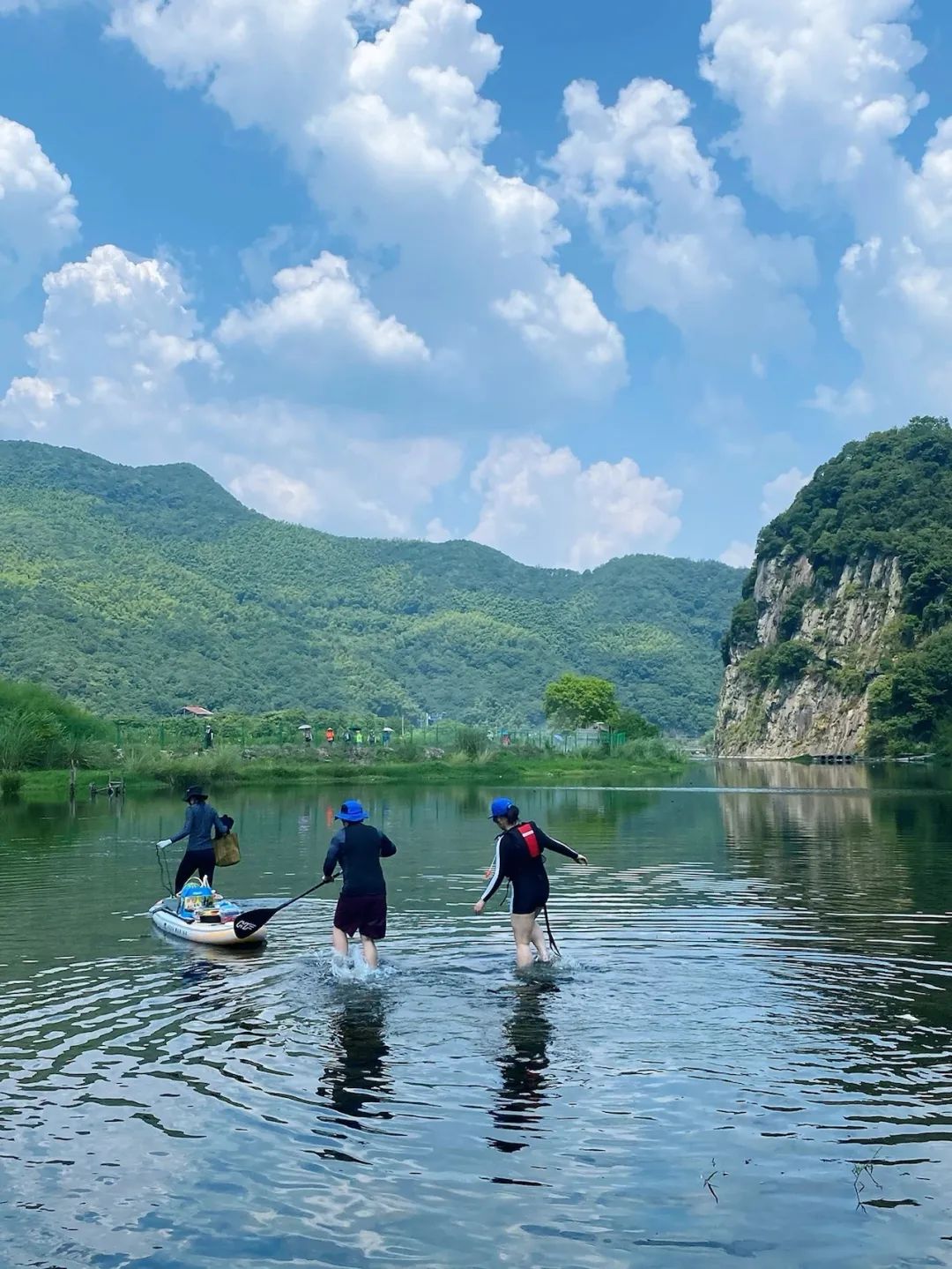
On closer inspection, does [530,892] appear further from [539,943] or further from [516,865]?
[539,943]

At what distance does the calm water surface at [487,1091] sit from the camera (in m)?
8.33

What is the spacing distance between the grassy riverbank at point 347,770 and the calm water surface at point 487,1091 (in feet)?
158

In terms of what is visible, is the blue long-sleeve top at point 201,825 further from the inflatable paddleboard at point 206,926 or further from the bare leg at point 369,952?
the bare leg at point 369,952

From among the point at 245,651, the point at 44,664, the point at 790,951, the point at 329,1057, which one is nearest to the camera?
the point at 329,1057

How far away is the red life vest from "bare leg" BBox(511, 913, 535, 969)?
2.59ft

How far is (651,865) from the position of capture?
3166cm

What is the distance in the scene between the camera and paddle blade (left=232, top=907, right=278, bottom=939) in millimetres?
19281

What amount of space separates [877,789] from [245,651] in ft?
460

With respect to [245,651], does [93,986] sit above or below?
below

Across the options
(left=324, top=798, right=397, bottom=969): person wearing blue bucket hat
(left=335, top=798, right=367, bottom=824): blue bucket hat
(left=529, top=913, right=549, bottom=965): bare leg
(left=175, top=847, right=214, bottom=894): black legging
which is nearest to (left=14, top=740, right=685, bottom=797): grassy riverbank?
(left=175, top=847, right=214, bottom=894): black legging

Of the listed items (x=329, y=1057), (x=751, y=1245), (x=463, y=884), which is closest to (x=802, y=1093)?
(x=751, y=1245)

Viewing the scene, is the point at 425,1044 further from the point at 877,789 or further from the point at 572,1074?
the point at 877,789

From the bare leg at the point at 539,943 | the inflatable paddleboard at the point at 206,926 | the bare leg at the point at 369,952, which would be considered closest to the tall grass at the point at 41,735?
the inflatable paddleboard at the point at 206,926

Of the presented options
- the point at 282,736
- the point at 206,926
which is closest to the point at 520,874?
the point at 206,926
